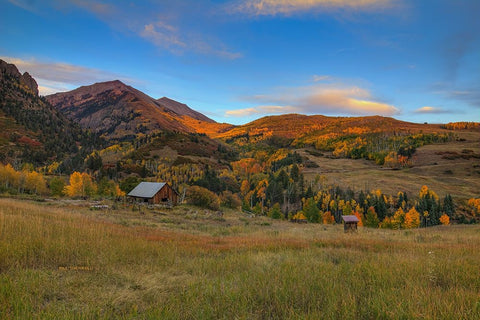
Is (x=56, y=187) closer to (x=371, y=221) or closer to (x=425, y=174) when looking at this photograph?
(x=371, y=221)

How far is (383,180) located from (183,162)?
388ft

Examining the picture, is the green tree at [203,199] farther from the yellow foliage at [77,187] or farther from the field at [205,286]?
the field at [205,286]

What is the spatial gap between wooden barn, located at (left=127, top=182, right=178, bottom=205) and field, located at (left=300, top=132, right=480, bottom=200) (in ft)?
326

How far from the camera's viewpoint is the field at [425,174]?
123494 millimetres

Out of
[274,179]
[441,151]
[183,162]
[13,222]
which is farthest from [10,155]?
[441,151]

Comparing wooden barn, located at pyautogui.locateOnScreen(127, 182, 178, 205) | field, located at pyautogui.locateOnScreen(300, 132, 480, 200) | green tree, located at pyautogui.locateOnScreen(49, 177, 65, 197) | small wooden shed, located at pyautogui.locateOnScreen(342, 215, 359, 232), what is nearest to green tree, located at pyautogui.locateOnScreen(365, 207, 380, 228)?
field, located at pyautogui.locateOnScreen(300, 132, 480, 200)

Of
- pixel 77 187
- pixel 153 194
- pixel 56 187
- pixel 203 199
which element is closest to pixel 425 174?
pixel 203 199

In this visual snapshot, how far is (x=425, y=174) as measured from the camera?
149m

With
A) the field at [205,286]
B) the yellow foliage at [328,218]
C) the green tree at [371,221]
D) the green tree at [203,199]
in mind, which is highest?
the field at [205,286]

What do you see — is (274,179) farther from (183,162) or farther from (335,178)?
(183,162)

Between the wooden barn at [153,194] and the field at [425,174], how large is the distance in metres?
99.2

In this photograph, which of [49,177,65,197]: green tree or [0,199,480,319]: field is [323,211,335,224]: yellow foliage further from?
[0,199,480,319]: field

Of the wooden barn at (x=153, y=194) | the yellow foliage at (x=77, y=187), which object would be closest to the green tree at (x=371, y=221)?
the wooden barn at (x=153, y=194)

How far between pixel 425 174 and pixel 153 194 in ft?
529
